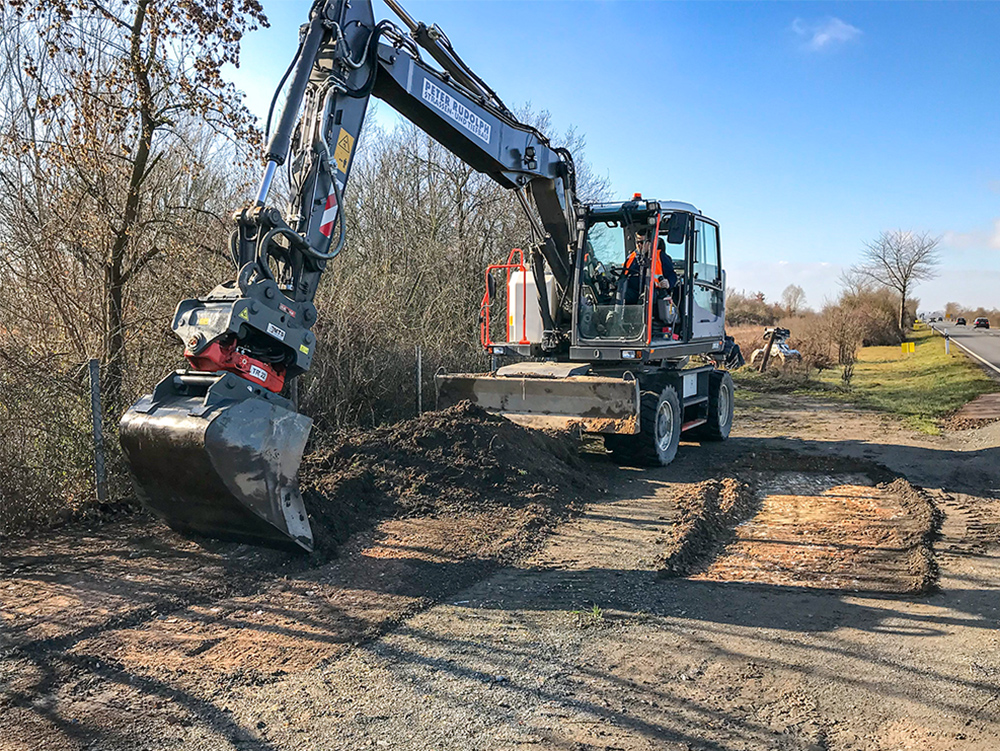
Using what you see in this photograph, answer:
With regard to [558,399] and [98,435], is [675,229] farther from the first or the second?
[98,435]

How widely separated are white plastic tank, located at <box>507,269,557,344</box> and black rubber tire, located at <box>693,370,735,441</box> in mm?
3077

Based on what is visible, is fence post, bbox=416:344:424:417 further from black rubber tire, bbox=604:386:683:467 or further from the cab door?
the cab door

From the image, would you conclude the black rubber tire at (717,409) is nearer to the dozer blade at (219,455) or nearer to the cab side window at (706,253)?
the cab side window at (706,253)

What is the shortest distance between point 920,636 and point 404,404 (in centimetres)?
881

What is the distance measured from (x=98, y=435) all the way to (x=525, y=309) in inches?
235

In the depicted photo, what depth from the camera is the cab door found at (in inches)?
411

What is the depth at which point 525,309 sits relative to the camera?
10.7 metres

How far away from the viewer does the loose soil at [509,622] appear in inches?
132

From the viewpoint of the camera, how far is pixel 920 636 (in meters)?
4.36

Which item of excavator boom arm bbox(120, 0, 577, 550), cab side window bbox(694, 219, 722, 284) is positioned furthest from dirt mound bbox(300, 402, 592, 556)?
cab side window bbox(694, 219, 722, 284)

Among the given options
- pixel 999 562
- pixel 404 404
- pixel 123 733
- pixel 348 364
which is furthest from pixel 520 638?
pixel 404 404

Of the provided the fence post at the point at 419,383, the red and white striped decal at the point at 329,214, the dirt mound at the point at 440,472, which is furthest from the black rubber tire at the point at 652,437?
the red and white striped decal at the point at 329,214

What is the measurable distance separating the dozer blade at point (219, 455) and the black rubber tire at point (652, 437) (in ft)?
16.6

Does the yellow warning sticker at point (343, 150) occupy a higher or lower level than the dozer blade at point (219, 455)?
higher
